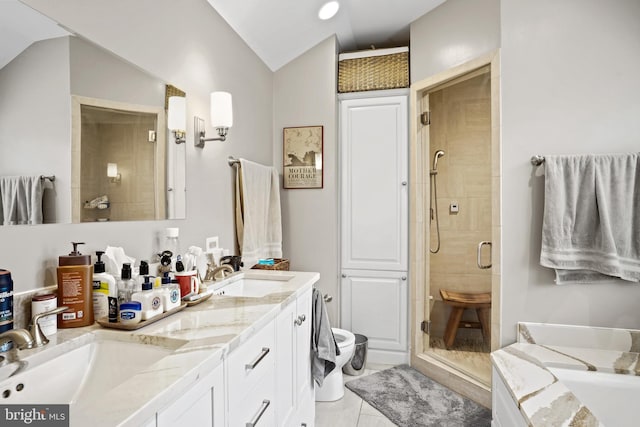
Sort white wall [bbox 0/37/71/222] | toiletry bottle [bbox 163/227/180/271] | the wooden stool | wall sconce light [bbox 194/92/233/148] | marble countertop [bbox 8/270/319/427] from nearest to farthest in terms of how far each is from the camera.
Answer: marble countertop [bbox 8/270/319/427] < white wall [bbox 0/37/71/222] < toiletry bottle [bbox 163/227/180/271] < wall sconce light [bbox 194/92/233/148] < the wooden stool

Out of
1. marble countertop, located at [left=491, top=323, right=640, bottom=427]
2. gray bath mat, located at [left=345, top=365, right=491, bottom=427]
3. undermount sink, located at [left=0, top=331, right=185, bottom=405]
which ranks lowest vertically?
gray bath mat, located at [left=345, top=365, right=491, bottom=427]

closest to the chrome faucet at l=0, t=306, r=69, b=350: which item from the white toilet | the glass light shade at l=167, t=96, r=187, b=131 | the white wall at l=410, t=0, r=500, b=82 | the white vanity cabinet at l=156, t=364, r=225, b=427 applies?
the white vanity cabinet at l=156, t=364, r=225, b=427

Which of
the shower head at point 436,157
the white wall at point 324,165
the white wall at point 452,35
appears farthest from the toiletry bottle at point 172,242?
the shower head at point 436,157

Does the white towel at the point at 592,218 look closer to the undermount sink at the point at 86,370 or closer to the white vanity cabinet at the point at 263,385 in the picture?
the white vanity cabinet at the point at 263,385

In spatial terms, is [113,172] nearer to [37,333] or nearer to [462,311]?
[37,333]

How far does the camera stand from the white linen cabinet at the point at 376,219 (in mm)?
2875

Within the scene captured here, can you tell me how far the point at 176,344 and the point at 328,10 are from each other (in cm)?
252

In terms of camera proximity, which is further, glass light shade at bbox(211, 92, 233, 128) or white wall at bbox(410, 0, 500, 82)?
white wall at bbox(410, 0, 500, 82)

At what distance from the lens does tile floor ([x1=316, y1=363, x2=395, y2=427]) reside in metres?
2.14

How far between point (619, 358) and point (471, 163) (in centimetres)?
169

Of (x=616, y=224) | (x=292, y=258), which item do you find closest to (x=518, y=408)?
(x=616, y=224)

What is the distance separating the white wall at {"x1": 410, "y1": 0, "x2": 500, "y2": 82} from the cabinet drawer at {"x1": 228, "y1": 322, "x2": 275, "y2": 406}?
2125mm

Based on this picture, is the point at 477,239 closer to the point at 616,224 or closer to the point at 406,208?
the point at 406,208

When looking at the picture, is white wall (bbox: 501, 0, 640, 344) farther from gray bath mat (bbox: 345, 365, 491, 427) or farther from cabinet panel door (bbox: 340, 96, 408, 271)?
cabinet panel door (bbox: 340, 96, 408, 271)
